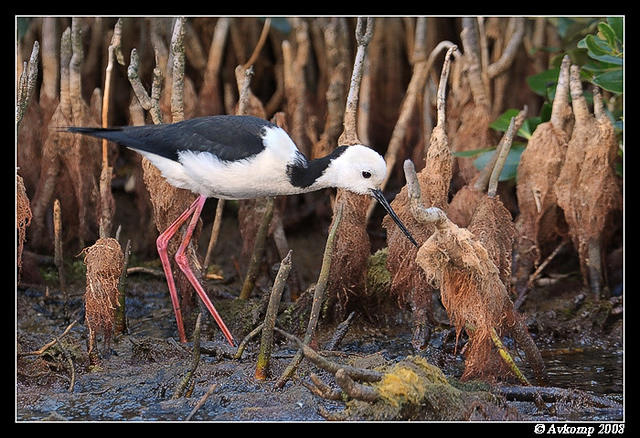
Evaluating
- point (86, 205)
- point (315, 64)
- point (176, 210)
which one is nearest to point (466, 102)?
point (315, 64)

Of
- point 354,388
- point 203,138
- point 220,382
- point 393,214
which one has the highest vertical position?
point 203,138

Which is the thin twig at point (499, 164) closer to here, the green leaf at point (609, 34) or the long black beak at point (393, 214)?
the long black beak at point (393, 214)

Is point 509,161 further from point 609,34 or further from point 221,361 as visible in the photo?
point 221,361

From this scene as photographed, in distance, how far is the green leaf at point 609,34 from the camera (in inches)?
206

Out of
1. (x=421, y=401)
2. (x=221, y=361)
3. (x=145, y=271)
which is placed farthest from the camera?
(x=145, y=271)

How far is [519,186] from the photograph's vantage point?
559 centimetres

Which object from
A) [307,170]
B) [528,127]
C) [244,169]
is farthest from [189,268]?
[528,127]

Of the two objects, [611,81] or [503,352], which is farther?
[611,81]

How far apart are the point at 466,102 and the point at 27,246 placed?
10.6 feet

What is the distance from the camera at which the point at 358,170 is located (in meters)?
4.79

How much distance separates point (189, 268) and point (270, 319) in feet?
4.53

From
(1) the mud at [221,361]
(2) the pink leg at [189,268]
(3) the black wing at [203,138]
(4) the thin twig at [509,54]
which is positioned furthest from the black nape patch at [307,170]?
(4) the thin twig at [509,54]

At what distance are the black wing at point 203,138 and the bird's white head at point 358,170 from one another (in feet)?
1.39

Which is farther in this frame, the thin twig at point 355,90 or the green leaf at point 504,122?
the green leaf at point 504,122
